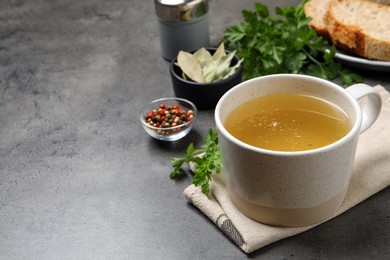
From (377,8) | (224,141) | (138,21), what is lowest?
(138,21)

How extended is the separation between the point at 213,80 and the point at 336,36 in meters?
0.38

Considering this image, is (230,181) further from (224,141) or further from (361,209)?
(361,209)

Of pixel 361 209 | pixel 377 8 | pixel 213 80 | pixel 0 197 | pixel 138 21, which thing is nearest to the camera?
pixel 361 209

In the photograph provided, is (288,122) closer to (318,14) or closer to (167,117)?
(167,117)

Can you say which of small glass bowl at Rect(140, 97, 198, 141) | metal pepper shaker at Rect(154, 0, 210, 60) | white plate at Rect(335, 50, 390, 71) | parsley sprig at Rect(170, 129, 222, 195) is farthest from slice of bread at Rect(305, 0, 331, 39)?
parsley sprig at Rect(170, 129, 222, 195)

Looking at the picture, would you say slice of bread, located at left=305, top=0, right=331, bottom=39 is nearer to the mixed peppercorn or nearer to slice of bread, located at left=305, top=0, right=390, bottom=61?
slice of bread, located at left=305, top=0, right=390, bottom=61

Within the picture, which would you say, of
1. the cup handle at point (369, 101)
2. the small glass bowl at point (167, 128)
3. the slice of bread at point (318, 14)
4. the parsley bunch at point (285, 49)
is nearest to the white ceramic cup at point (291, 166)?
the cup handle at point (369, 101)

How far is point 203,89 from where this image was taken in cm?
152

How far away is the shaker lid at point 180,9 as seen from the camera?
169 cm

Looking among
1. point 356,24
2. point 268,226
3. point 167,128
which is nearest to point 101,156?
point 167,128

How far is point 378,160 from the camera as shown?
1.25 m

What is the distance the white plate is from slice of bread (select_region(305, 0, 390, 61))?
0.07 ft

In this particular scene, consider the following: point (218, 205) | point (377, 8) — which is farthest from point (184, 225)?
point (377, 8)

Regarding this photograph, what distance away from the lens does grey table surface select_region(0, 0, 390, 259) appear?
1.15 meters
